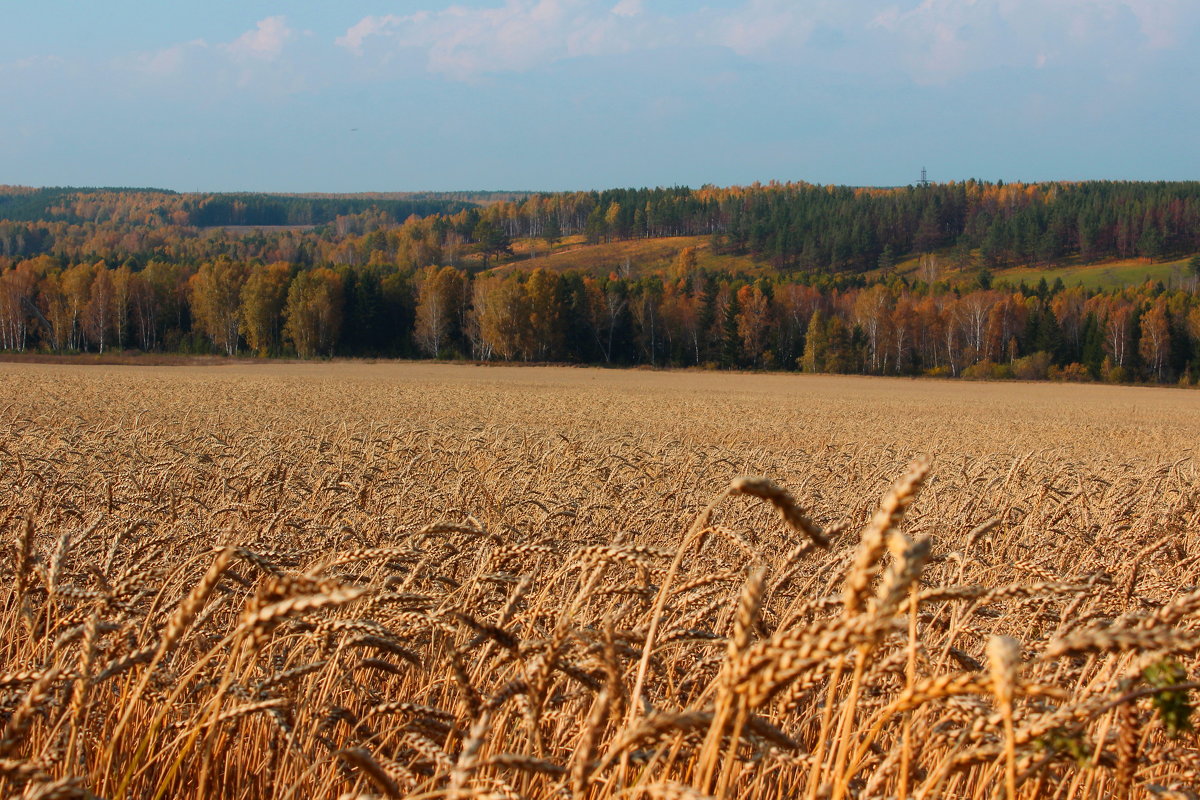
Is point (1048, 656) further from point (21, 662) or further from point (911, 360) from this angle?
point (911, 360)

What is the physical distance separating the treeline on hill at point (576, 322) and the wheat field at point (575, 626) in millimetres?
83799

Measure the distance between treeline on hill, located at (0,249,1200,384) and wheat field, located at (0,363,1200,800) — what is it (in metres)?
83.8

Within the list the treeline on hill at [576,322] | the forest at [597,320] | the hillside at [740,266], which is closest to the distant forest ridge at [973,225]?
the hillside at [740,266]

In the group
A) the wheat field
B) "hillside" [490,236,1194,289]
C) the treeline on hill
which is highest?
"hillside" [490,236,1194,289]

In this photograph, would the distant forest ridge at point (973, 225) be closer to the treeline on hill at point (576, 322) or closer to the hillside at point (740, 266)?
the hillside at point (740, 266)

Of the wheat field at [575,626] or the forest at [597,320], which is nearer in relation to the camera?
the wheat field at [575,626]

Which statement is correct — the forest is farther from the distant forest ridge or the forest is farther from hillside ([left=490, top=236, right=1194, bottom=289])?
the distant forest ridge

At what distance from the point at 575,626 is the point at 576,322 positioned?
98447 millimetres

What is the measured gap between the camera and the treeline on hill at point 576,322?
3738 inches

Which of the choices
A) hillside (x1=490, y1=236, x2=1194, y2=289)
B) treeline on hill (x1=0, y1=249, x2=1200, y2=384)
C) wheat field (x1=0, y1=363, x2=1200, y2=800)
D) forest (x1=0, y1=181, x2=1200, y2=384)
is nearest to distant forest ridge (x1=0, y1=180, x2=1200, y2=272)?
hillside (x1=490, y1=236, x2=1194, y2=289)

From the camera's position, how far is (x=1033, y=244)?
156 m

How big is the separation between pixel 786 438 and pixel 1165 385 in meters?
80.3

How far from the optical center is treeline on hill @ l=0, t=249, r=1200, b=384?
94938 millimetres

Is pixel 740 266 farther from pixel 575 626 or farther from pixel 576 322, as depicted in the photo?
pixel 575 626
